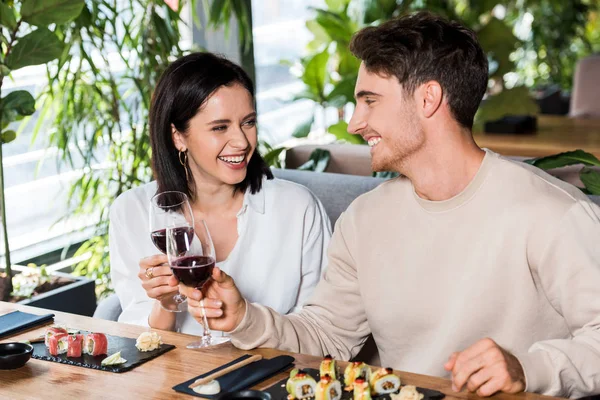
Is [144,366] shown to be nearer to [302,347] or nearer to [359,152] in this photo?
[302,347]

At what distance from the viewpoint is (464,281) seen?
6.31 feet

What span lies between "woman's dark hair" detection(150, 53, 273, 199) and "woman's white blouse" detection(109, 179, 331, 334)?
0.26ft

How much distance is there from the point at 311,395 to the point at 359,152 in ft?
6.88

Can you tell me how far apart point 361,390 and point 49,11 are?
6.45 feet

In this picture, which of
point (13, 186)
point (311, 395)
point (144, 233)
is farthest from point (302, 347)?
point (13, 186)

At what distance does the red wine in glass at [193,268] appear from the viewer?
1.74m

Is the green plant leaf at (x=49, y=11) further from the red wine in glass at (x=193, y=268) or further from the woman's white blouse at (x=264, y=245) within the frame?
the red wine in glass at (x=193, y=268)

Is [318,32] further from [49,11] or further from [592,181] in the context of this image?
[592,181]

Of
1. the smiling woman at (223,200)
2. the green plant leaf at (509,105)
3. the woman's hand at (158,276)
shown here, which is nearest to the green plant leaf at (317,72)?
the green plant leaf at (509,105)

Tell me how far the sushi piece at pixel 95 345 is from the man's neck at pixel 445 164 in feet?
2.62

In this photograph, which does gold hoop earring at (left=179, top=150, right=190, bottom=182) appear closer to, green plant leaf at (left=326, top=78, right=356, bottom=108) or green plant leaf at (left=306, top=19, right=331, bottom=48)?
green plant leaf at (left=326, top=78, right=356, bottom=108)

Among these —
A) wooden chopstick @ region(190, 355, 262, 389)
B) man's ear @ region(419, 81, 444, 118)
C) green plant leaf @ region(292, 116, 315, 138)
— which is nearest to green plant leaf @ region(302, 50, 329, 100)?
green plant leaf @ region(292, 116, 315, 138)

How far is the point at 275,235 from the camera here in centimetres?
258

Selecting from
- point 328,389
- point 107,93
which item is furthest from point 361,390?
point 107,93
